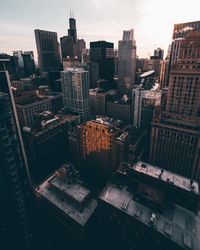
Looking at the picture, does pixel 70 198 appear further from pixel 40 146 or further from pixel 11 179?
pixel 40 146

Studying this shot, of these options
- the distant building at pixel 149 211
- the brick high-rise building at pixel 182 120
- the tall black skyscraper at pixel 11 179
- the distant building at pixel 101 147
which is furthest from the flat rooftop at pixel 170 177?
the tall black skyscraper at pixel 11 179

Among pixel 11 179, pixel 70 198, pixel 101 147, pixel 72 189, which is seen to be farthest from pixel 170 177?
pixel 11 179

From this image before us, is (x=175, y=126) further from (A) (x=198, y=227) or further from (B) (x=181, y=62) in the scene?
(A) (x=198, y=227)

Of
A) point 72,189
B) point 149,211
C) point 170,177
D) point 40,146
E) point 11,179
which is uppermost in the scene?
point 11,179

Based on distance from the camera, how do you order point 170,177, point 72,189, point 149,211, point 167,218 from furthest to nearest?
1. point 72,189
2. point 170,177
3. point 149,211
4. point 167,218

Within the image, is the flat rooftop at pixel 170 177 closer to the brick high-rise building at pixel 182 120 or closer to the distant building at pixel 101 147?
the distant building at pixel 101 147

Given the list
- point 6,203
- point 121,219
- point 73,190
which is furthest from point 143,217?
point 6,203
